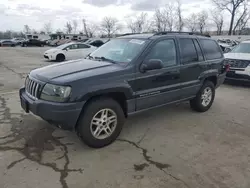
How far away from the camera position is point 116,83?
11.5 feet

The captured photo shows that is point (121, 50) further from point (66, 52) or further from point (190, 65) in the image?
point (66, 52)

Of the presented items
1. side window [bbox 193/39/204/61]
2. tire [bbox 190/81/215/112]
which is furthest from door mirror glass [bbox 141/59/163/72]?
tire [bbox 190/81/215/112]

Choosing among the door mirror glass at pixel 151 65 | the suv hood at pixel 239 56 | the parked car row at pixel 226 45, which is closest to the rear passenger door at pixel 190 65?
the door mirror glass at pixel 151 65

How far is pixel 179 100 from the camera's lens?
470cm

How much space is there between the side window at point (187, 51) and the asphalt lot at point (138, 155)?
1.26 meters

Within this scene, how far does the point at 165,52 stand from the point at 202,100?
1713mm

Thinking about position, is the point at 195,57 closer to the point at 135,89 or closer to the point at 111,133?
the point at 135,89

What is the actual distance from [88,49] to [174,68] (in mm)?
13634

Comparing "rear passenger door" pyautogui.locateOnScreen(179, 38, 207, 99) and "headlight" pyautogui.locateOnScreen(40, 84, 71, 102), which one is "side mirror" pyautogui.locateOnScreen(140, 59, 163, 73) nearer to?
"rear passenger door" pyautogui.locateOnScreen(179, 38, 207, 99)

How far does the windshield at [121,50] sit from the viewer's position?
398 cm

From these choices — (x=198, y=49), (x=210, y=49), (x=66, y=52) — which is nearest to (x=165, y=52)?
(x=198, y=49)

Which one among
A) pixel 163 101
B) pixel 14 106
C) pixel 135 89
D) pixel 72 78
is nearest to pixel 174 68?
pixel 163 101

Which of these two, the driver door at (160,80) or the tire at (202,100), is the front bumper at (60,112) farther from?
the tire at (202,100)

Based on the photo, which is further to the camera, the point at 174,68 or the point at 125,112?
the point at 174,68
